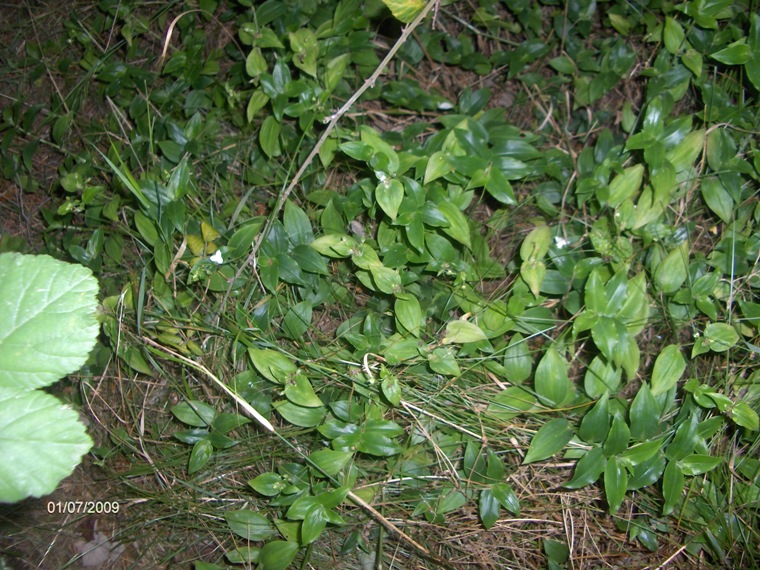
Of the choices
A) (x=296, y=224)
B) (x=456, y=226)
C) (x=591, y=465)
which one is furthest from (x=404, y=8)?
(x=591, y=465)

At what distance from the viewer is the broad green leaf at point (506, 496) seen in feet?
5.76

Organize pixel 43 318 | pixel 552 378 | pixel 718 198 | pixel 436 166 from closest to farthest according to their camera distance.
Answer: pixel 43 318, pixel 552 378, pixel 436 166, pixel 718 198

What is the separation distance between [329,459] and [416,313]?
0.56 m

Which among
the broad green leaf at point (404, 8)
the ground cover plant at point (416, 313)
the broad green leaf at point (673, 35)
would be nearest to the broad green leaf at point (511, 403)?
the ground cover plant at point (416, 313)

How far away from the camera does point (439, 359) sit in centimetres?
178

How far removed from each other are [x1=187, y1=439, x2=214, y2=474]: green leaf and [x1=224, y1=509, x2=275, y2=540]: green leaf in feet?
0.63

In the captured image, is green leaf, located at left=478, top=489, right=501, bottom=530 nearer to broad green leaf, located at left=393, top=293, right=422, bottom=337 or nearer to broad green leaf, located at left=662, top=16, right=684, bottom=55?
broad green leaf, located at left=393, top=293, right=422, bottom=337

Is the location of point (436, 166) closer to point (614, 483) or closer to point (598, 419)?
point (598, 419)

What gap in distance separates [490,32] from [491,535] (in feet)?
7.35

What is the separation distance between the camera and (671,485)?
5.45 feet

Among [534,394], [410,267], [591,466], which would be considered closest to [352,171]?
[410,267]

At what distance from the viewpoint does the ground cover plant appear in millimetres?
1779

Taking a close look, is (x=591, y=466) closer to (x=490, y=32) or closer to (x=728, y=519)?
(x=728, y=519)

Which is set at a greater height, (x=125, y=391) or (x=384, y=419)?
(x=384, y=419)
